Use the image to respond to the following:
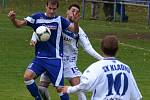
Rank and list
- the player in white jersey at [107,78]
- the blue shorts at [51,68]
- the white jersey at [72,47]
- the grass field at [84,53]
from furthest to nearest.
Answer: the grass field at [84,53] < the white jersey at [72,47] < the blue shorts at [51,68] < the player in white jersey at [107,78]

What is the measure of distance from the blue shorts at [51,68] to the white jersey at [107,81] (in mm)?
3842

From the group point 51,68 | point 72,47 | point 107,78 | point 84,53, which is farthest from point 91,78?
point 84,53

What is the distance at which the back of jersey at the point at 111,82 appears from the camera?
8.19 m

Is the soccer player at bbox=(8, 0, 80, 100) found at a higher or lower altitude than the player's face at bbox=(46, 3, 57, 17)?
lower

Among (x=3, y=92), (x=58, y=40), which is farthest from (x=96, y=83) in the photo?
(x=3, y=92)

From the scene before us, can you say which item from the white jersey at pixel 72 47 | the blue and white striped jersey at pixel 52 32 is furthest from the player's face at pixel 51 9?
the white jersey at pixel 72 47

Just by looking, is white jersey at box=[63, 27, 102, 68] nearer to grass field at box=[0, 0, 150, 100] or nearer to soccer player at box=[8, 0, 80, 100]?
soccer player at box=[8, 0, 80, 100]

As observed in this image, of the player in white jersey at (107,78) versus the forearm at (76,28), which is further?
the forearm at (76,28)

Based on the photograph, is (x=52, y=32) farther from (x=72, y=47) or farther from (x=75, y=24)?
(x=72, y=47)

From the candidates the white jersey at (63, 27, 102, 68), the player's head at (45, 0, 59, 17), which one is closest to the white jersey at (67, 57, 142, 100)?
the player's head at (45, 0, 59, 17)

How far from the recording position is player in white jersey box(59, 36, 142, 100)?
8.17m

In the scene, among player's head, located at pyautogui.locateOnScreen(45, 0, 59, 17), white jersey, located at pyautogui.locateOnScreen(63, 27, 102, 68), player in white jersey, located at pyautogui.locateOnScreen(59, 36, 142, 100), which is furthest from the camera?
white jersey, located at pyautogui.locateOnScreen(63, 27, 102, 68)

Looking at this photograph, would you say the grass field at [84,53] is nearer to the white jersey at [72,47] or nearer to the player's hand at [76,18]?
the white jersey at [72,47]

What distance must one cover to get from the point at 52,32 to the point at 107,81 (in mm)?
4157
